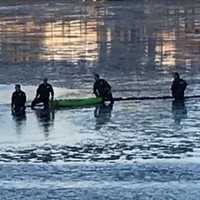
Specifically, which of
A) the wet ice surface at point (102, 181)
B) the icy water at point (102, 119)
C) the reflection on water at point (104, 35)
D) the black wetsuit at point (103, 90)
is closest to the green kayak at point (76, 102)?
the black wetsuit at point (103, 90)

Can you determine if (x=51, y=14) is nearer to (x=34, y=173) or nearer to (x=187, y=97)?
(x=187, y=97)

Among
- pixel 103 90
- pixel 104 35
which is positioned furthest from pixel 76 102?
pixel 104 35

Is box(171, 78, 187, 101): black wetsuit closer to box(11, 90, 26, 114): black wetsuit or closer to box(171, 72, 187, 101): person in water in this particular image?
box(171, 72, 187, 101): person in water

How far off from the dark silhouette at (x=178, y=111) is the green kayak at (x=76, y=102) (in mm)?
2738

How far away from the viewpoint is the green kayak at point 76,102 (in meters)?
32.8

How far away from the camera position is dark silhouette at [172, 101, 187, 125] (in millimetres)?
29578

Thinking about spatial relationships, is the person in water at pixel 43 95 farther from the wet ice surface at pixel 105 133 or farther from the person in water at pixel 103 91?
the person in water at pixel 103 91

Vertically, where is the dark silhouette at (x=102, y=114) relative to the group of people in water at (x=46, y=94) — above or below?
below

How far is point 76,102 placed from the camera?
3334cm

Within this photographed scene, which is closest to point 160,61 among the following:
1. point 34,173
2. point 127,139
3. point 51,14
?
point 127,139

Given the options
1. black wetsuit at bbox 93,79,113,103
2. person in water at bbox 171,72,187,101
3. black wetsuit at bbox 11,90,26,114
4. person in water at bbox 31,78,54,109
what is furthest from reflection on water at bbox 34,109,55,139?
person in water at bbox 171,72,187,101

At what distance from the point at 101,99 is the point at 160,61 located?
48.3 feet

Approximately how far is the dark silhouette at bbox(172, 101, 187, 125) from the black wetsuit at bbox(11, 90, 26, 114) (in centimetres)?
511

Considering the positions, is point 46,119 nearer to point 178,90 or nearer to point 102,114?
point 102,114
